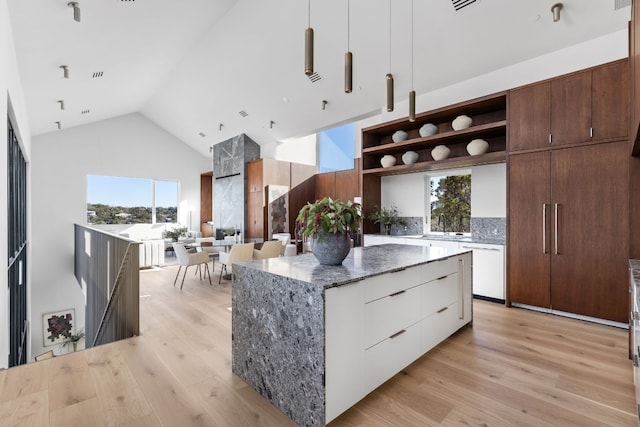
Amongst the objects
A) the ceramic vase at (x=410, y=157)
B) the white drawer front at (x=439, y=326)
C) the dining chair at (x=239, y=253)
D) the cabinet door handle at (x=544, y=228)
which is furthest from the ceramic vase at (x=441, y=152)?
the dining chair at (x=239, y=253)

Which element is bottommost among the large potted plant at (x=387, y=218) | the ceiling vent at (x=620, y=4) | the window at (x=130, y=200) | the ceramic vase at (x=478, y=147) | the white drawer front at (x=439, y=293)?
the white drawer front at (x=439, y=293)

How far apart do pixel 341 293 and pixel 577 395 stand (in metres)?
1.75

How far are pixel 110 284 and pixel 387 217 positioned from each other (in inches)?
166

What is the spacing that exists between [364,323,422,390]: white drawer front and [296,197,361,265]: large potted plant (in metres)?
0.64

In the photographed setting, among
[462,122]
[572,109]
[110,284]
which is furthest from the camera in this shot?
[462,122]

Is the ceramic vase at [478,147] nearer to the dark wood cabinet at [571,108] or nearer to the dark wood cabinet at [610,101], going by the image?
the dark wood cabinet at [571,108]

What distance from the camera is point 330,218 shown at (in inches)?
86.9

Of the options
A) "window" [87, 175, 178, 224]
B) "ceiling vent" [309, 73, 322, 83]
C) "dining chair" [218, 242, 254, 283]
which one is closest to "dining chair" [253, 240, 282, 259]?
"dining chair" [218, 242, 254, 283]

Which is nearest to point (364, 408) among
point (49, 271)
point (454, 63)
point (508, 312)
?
point (508, 312)

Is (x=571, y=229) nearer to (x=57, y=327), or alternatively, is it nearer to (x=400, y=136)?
(x=400, y=136)

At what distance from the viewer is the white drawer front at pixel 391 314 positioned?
6.40 feet

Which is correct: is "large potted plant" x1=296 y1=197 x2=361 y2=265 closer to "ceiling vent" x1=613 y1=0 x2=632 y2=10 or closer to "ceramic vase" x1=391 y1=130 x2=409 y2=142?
"ceramic vase" x1=391 y1=130 x2=409 y2=142

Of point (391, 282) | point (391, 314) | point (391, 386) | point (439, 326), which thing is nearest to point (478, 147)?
point (439, 326)

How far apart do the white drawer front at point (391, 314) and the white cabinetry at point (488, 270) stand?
85.0 inches
